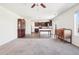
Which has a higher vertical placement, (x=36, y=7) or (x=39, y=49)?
(x=36, y=7)

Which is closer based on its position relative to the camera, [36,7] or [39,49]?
[39,49]

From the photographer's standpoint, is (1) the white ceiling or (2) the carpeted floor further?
(1) the white ceiling

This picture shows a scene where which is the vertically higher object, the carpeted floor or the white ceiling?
the white ceiling

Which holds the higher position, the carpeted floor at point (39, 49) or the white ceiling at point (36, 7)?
the white ceiling at point (36, 7)

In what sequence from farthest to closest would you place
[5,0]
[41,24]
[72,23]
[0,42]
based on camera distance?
[41,24]
[72,23]
[0,42]
[5,0]

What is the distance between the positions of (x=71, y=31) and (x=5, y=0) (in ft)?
17.8

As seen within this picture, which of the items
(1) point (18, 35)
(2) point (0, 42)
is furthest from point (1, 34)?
(1) point (18, 35)

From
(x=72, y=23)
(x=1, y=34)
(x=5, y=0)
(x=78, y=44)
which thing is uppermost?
(x=5, y=0)

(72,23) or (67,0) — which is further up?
(67,0)

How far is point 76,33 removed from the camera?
27.1 ft

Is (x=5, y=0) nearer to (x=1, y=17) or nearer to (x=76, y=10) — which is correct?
(x=1, y=17)

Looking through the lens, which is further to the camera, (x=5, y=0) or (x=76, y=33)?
(x=76, y=33)

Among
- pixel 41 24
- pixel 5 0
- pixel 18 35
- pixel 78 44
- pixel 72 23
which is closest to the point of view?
pixel 5 0

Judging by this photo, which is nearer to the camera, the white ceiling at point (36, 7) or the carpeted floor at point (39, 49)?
the carpeted floor at point (39, 49)
